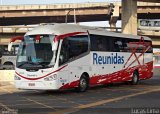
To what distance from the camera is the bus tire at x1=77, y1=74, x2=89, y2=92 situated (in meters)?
21.1

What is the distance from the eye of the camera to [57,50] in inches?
764

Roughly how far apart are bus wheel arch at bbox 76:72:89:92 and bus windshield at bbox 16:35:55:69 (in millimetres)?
2464

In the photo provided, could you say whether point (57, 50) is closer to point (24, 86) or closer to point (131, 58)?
point (24, 86)

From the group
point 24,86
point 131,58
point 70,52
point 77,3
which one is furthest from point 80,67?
point 77,3

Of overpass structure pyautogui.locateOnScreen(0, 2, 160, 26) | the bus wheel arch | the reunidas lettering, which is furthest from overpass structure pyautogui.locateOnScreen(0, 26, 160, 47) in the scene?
the bus wheel arch

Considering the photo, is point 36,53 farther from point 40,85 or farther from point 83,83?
point 83,83

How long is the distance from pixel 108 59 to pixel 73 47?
13.0 feet

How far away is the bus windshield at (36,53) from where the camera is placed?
19312 mm

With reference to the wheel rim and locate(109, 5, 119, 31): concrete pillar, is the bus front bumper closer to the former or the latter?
the wheel rim

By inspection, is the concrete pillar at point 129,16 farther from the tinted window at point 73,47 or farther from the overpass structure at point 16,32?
the tinted window at point 73,47

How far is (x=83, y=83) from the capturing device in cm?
2138

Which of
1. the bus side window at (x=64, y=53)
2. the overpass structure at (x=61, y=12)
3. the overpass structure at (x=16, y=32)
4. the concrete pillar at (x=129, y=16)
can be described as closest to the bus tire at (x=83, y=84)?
the bus side window at (x=64, y=53)

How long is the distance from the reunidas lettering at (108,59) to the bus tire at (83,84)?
1278mm

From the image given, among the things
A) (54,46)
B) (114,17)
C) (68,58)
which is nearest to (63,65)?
(68,58)
